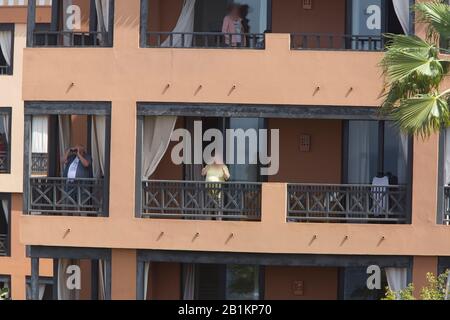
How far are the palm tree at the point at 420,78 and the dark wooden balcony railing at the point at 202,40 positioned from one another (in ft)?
13.3

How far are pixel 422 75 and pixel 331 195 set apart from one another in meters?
4.41

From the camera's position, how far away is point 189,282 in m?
22.2

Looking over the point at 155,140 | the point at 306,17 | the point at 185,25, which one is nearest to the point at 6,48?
the point at 185,25

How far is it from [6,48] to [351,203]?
12963mm

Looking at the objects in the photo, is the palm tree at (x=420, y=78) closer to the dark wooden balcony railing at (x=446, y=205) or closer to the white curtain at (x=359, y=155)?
the dark wooden balcony railing at (x=446, y=205)

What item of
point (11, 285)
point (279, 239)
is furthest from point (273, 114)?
point (11, 285)

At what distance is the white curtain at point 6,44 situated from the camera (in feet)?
96.0

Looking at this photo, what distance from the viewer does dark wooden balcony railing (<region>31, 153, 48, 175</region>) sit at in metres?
25.9

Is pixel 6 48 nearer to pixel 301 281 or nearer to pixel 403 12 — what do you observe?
pixel 301 281

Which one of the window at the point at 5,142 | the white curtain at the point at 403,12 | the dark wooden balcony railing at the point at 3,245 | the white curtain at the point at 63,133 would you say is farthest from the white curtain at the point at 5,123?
the white curtain at the point at 403,12

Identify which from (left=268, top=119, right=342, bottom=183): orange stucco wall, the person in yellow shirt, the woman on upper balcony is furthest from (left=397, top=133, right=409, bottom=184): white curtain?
the woman on upper balcony

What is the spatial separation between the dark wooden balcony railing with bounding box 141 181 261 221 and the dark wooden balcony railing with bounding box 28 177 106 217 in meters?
0.92

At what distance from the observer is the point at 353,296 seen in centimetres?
2167
